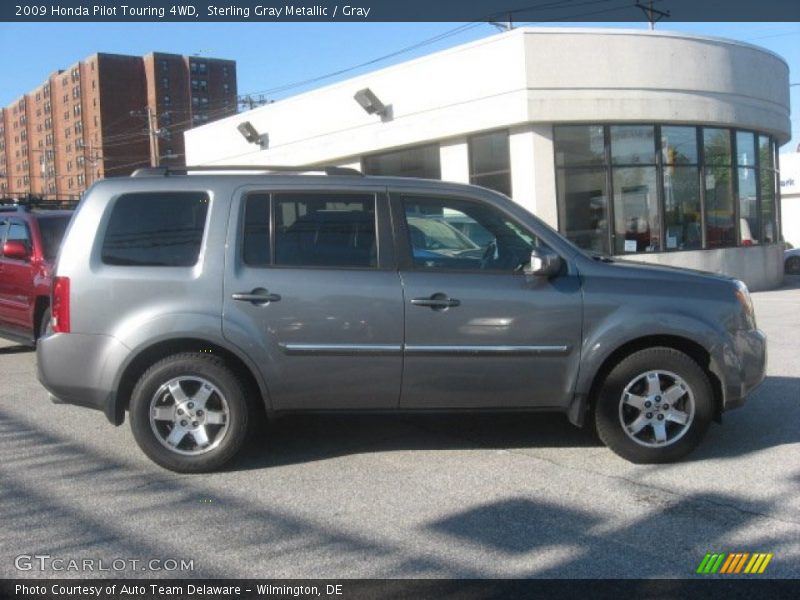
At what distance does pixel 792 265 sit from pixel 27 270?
23688 mm

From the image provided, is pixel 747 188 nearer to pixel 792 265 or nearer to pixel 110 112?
pixel 792 265

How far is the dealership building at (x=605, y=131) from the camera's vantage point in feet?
51.3

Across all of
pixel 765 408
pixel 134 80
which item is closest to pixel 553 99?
pixel 765 408

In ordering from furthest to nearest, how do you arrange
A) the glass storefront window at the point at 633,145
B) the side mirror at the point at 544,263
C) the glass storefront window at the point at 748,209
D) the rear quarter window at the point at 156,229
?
the glass storefront window at the point at 748,209 < the glass storefront window at the point at 633,145 < the rear quarter window at the point at 156,229 < the side mirror at the point at 544,263

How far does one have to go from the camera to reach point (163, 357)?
5242 mm

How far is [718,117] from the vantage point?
16.8m

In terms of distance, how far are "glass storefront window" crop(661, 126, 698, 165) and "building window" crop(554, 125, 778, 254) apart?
2 cm

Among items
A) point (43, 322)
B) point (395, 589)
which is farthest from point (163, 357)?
point (43, 322)

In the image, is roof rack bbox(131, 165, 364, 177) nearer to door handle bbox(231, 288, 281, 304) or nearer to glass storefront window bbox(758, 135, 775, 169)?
door handle bbox(231, 288, 281, 304)

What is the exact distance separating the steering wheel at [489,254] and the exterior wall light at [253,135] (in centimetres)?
1716

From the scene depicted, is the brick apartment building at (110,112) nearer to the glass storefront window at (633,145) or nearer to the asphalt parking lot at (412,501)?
the glass storefront window at (633,145)

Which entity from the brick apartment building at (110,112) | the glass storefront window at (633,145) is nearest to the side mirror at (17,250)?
the glass storefront window at (633,145)

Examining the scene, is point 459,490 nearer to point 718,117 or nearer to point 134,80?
point 718,117

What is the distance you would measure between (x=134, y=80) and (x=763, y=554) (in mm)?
118584
